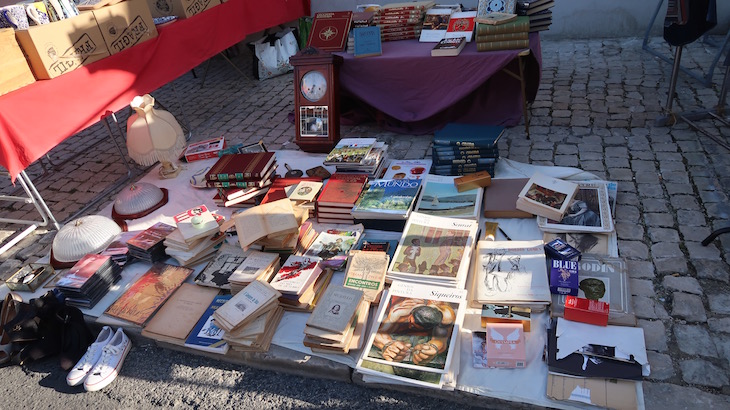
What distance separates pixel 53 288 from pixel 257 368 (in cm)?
161

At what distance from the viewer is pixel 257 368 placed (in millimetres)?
2869

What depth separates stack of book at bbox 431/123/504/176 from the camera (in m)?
3.89

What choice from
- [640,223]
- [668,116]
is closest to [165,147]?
[640,223]

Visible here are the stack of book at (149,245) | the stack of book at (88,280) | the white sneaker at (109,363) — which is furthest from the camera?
the stack of book at (149,245)

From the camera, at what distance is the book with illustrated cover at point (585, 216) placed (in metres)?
3.25

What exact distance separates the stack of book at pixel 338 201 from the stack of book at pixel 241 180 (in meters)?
0.55

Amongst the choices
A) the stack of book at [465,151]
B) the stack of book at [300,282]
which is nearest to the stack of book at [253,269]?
the stack of book at [300,282]

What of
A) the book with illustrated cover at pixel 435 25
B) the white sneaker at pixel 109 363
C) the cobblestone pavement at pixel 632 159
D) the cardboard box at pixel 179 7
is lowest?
the white sneaker at pixel 109 363

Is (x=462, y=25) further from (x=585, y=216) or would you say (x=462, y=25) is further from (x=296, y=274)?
(x=296, y=274)

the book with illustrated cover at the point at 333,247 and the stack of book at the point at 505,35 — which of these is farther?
the stack of book at the point at 505,35

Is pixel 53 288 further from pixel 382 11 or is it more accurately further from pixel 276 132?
pixel 382 11

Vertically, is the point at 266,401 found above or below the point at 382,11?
below

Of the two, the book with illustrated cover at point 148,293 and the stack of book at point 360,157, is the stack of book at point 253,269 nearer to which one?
the book with illustrated cover at point 148,293

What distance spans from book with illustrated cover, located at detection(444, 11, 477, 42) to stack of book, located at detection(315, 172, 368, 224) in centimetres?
182
